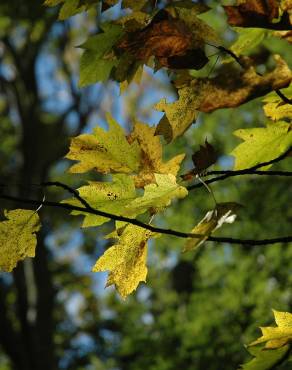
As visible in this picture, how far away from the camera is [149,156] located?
82cm

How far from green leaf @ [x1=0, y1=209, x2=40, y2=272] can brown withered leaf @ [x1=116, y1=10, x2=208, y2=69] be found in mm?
310

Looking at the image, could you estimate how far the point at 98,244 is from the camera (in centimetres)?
1089

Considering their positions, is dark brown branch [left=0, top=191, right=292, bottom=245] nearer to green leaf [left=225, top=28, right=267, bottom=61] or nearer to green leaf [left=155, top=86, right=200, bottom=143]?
green leaf [left=155, top=86, right=200, bottom=143]

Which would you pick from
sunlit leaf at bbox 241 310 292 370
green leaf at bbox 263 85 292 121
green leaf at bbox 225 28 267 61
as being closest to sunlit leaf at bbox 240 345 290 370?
sunlit leaf at bbox 241 310 292 370

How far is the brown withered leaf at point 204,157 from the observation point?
754 mm

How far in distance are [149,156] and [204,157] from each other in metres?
0.11

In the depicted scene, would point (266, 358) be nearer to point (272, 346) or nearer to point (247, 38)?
point (272, 346)

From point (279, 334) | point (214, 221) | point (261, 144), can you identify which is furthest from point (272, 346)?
point (261, 144)

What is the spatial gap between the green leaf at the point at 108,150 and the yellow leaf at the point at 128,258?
10 centimetres

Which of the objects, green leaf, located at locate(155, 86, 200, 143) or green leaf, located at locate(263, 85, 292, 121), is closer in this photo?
green leaf, located at locate(155, 86, 200, 143)

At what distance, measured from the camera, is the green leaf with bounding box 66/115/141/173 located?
82cm

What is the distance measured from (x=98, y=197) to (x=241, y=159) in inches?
10.1

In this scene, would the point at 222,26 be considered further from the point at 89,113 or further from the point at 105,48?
the point at 105,48

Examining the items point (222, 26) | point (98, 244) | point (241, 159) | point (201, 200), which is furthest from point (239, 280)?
point (98, 244)
